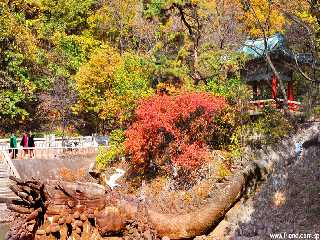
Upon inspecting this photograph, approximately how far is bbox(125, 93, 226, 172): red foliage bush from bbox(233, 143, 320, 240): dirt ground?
151 inches

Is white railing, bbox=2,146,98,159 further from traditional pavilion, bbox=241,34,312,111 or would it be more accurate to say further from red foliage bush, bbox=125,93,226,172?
traditional pavilion, bbox=241,34,312,111

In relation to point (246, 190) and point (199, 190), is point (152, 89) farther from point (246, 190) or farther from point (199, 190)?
point (246, 190)

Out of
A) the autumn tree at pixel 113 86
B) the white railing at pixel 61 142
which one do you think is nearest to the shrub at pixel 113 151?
the autumn tree at pixel 113 86

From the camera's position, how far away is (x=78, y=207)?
1101 centimetres

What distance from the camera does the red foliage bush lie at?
2080 cm

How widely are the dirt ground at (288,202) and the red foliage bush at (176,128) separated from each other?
384 centimetres

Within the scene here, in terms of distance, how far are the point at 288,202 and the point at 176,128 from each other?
6.65m

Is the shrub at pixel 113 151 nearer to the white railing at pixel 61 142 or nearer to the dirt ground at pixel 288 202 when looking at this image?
the white railing at pixel 61 142

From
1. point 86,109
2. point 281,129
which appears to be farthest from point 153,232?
point 86,109

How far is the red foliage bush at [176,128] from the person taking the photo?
819 inches

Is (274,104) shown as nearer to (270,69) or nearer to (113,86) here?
(270,69)

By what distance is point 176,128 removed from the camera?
21047 millimetres

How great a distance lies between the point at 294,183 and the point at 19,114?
22.8 meters

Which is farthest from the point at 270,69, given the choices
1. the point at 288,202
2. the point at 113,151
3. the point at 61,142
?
the point at 288,202
